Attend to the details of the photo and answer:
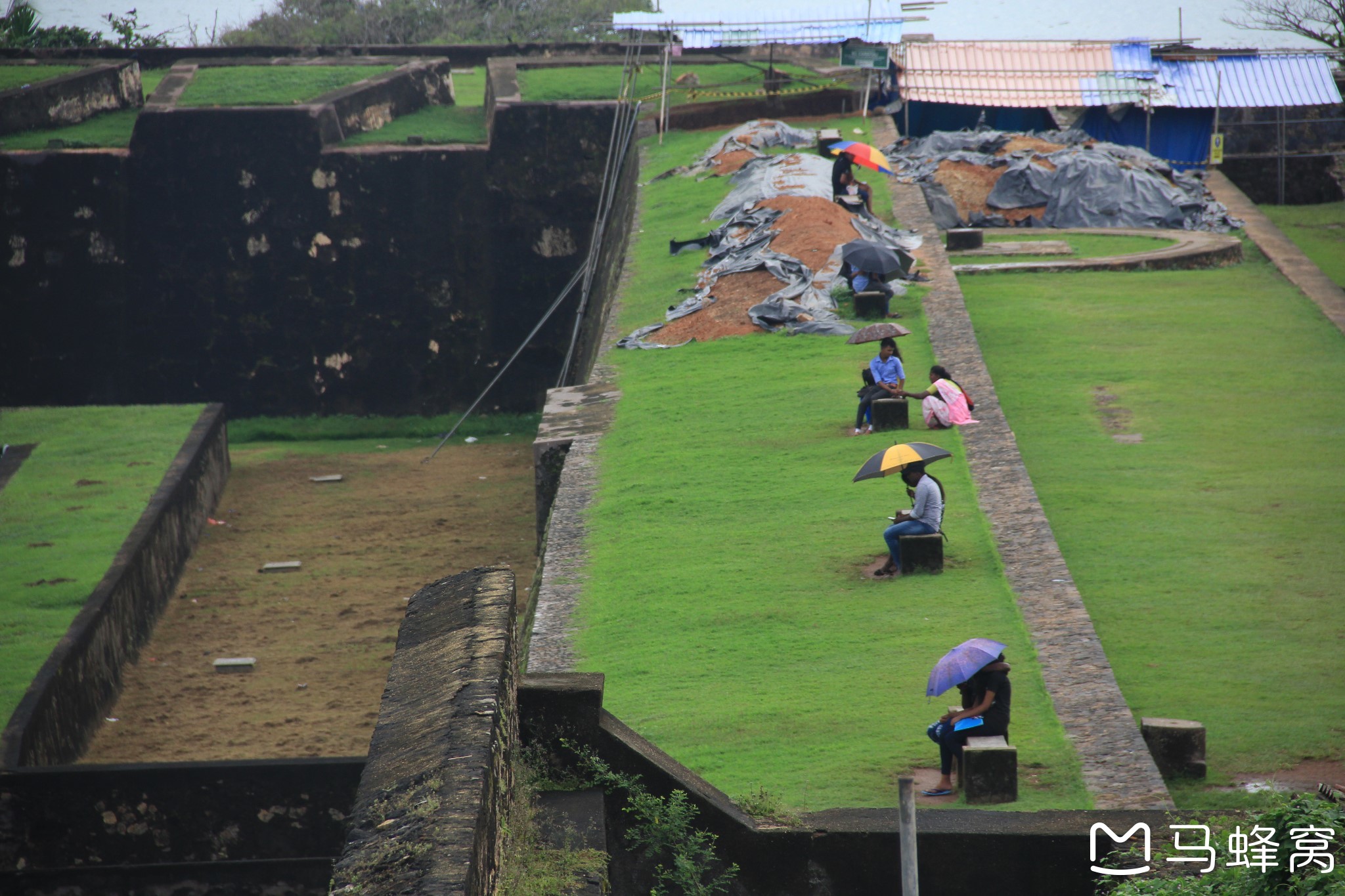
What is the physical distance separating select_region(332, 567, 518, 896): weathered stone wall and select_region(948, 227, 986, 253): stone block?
14.2m

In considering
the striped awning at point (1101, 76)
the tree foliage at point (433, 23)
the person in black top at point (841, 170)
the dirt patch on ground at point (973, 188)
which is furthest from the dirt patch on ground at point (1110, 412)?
the tree foliage at point (433, 23)

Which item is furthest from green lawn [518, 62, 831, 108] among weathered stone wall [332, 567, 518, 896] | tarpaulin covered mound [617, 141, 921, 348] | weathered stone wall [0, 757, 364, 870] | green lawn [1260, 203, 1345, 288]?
weathered stone wall [332, 567, 518, 896]

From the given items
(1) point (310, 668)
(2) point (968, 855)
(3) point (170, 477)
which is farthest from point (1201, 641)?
(3) point (170, 477)

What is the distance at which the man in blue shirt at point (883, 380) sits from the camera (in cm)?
1201

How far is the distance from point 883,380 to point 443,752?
803cm

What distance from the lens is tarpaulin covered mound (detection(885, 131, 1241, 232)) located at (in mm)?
20953

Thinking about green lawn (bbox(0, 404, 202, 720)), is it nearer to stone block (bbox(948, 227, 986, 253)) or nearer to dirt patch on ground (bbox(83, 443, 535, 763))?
dirt patch on ground (bbox(83, 443, 535, 763))

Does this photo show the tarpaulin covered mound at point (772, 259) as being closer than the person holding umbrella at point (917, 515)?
No

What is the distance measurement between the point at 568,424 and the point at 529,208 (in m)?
10.4

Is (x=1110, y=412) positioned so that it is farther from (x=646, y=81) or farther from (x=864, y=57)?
(x=646, y=81)

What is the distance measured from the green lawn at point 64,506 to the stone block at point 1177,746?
25.9ft

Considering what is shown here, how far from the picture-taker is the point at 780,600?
9328 millimetres

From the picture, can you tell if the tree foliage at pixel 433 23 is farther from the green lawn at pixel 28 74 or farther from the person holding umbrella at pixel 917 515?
the person holding umbrella at pixel 917 515

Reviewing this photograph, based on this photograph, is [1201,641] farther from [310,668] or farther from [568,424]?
[310,668]
